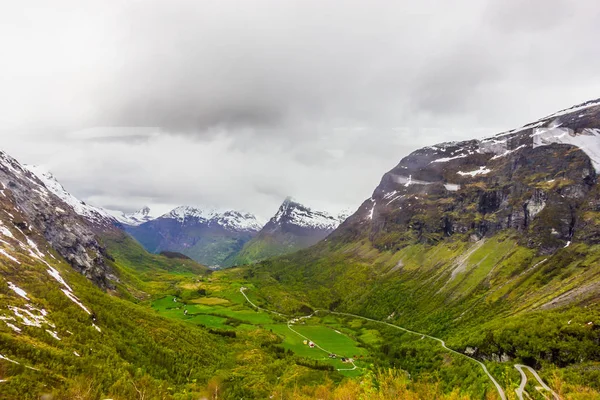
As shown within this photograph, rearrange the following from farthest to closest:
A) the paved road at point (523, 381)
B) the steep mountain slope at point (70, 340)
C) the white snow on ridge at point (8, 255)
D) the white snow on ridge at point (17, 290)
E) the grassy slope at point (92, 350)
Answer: the white snow on ridge at point (8, 255) < the paved road at point (523, 381) < the white snow on ridge at point (17, 290) < the steep mountain slope at point (70, 340) < the grassy slope at point (92, 350)

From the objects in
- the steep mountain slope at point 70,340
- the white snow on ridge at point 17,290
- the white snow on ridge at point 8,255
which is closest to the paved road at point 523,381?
the steep mountain slope at point 70,340

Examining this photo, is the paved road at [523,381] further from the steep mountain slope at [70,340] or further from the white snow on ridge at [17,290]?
the white snow on ridge at [17,290]

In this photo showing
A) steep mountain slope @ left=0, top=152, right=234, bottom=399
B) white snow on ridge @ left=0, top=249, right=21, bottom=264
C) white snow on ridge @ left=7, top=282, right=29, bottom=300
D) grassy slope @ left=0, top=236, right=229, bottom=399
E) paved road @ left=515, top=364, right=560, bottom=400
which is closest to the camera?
grassy slope @ left=0, top=236, right=229, bottom=399

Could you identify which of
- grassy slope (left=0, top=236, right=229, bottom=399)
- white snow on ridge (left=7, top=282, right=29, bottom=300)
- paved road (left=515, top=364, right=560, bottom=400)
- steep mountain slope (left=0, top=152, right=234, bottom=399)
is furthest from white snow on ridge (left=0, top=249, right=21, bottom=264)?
paved road (left=515, top=364, right=560, bottom=400)

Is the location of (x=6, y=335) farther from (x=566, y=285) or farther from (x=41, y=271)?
(x=566, y=285)

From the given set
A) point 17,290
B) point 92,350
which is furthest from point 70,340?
point 17,290

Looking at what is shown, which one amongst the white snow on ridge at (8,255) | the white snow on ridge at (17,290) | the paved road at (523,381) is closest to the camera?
the white snow on ridge at (17,290)

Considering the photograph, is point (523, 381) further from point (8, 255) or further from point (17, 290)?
point (8, 255)

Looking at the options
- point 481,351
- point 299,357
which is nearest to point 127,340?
point 299,357

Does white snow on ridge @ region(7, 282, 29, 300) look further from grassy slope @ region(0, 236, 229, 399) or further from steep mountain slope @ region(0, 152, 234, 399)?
grassy slope @ region(0, 236, 229, 399)

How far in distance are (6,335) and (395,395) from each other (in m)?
60.4

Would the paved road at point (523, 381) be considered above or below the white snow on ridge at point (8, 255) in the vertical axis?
below

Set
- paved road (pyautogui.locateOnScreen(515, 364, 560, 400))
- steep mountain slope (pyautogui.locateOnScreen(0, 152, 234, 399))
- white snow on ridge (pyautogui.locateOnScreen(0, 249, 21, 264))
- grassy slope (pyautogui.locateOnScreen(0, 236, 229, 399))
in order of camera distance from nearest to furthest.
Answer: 1. grassy slope (pyautogui.locateOnScreen(0, 236, 229, 399))
2. steep mountain slope (pyautogui.locateOnScreen(0, 152, 234, 399))
3. paved road (pyautogui.locateOnScreen(515, 364, 560, 400))
4. white snow on ridge (pyautogui.locateOnScreen(0, 249, 21, 264))

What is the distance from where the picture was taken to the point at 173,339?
121562mm
